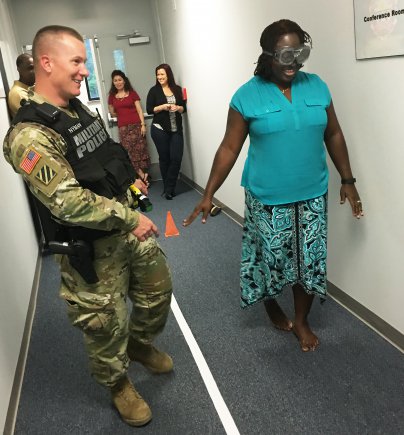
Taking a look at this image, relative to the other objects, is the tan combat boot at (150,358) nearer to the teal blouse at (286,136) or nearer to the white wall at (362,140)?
the teal blouse at (286,136)

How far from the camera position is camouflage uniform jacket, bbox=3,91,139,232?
122cm

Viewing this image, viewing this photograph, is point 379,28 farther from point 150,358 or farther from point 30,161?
point 150,358

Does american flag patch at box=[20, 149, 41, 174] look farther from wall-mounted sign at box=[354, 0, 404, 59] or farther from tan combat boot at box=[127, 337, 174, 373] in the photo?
wall-mounted sign at box=[354, 0, 404, 59]

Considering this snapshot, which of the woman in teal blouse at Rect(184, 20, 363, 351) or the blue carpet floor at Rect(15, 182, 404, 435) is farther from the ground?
the woman in teal blouse at Rect(184, 20, 363, 351)

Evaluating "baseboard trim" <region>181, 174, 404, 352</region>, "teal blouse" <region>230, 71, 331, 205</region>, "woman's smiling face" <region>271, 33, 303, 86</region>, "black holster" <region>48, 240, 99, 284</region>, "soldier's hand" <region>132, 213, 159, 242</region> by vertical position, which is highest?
"woman's smiling face" <region>271, 33, 303, 86</region>

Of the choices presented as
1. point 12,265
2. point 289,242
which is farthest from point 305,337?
point 12,265

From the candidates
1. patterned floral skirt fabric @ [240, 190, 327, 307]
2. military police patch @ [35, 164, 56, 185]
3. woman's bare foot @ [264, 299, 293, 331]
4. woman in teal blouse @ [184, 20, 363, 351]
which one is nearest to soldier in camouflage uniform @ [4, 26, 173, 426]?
military police patch @ [35, 164, 56, 185]

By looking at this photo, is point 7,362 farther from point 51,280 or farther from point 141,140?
point 141,140

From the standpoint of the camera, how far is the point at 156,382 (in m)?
1.92

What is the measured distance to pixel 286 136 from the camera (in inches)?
67.6

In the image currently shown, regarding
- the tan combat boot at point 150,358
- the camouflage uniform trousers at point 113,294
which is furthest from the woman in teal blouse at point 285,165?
the tan combat boot at point 150,358

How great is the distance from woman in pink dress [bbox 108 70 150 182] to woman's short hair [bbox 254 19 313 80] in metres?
3.74

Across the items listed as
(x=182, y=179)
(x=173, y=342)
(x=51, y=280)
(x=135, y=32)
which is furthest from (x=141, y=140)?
(x=173, y=342)

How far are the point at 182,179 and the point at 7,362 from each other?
14.0 feet
